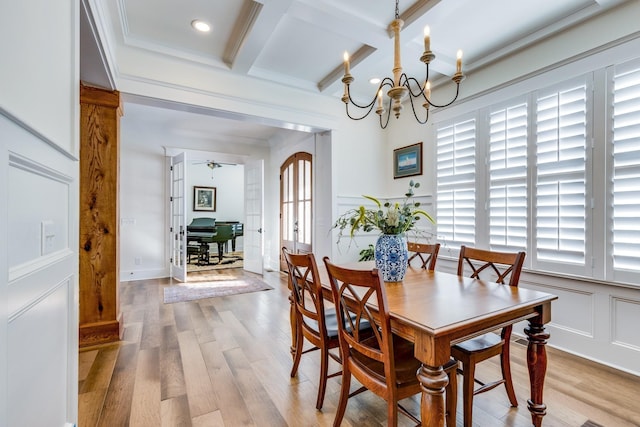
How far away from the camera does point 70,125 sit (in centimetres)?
128

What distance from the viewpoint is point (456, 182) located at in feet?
11.1

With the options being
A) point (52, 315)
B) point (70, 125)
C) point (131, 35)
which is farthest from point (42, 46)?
point (131, 35)

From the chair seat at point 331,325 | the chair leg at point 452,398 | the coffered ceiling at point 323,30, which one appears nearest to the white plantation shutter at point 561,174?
the coffered ceiling at point 323,30

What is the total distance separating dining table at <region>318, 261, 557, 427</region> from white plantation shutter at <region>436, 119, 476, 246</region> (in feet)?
5.20

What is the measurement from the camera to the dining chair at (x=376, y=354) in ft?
4.11

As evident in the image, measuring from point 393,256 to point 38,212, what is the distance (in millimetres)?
1686

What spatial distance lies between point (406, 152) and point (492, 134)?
3.89 ft

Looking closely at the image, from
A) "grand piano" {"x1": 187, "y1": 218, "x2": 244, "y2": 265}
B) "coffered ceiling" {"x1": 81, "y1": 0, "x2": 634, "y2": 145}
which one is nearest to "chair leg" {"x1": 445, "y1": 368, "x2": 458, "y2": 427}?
"coffered ceiling" {"x1": 81, "y1": 0, "x2": 634, "y2": 145}

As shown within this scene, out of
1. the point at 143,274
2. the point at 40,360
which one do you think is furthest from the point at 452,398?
the point at 143,274

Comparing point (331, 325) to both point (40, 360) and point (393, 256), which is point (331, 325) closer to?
point (393, 256)

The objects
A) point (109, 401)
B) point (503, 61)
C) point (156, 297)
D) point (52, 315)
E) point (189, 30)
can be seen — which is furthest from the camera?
point (156, 297)

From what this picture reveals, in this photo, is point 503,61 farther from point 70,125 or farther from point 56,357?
point 56,357

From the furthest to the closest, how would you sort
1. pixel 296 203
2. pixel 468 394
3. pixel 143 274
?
pixel 296 203
pixel 143 274
pixel 468 394

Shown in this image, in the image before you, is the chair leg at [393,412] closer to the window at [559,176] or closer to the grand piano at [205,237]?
the window at [559,176]
